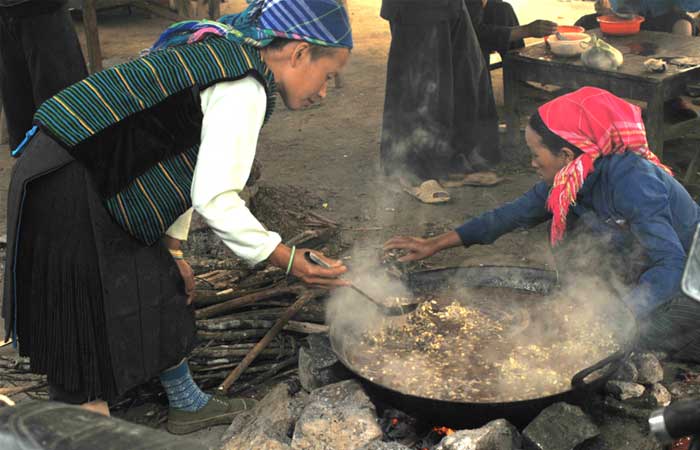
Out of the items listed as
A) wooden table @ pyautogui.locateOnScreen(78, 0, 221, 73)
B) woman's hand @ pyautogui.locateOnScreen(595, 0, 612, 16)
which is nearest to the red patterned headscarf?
woman's hand @ pyautogui.locateOnScreen(595, 0, 612, 16)

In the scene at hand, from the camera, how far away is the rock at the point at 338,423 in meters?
3.11

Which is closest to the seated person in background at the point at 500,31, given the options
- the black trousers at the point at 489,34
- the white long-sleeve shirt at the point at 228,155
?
the black trousers at the point at 489,34

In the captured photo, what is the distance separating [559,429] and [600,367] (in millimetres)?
260

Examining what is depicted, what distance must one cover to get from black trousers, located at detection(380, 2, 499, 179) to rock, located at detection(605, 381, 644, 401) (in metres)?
3.78

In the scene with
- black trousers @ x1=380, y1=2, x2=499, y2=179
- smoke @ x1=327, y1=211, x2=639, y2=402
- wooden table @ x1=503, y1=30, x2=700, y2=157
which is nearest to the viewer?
smoke @ x1=327, y1=211, x2=639, y2=402

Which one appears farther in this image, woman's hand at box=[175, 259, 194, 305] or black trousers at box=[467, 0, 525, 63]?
black trousers at box=[467, 0, 525, 63]

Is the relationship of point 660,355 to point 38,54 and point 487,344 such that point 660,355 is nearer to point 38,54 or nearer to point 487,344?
point 487,344

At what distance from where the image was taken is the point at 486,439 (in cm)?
289

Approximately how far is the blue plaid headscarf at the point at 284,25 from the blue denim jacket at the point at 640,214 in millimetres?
1528

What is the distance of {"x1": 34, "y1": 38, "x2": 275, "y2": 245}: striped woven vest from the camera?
2754 millimetres

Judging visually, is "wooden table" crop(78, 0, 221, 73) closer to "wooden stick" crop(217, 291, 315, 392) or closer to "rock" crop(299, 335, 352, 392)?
"wooden stick" crop(217, 291, 315, 392)

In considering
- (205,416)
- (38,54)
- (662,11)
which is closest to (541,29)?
(662,11)

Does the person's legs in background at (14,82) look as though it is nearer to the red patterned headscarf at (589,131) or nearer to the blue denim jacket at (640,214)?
the blue denim jacket at (640,214)

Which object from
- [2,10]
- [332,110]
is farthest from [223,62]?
[332,110]
